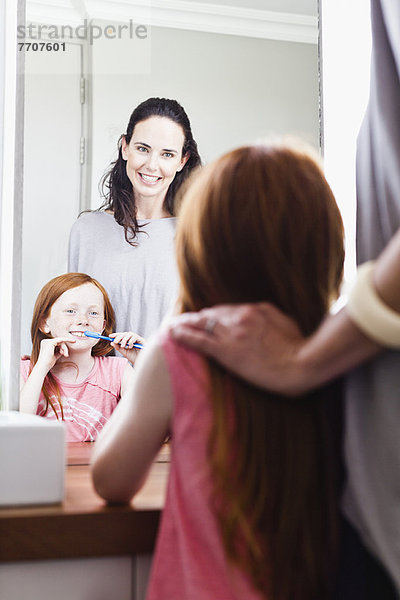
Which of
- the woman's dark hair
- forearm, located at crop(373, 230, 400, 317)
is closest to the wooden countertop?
forearm, located at crop(373, 230, 400, 317)

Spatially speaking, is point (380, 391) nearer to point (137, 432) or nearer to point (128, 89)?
point (137, 432)

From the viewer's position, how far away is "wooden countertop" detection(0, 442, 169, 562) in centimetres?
64

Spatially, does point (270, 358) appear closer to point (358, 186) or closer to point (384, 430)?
point (384, 430)

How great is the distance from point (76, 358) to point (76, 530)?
25.5 inches

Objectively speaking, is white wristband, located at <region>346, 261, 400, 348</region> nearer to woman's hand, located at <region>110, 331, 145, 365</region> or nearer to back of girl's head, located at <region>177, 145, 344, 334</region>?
back of girl's head, located at <region>177, 145, 344, 334</region>

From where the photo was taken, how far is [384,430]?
60 cm

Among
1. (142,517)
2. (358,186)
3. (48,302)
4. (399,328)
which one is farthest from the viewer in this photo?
(48,302)

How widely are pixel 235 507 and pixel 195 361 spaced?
15 centimetres

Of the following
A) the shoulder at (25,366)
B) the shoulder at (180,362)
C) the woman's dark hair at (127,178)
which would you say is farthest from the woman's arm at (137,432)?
the woman's dark hair at (127,178)

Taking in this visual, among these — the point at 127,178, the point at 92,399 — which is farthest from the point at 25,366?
the point at 127,178

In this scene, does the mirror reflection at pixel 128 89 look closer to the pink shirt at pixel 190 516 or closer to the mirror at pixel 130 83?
the mirror at pixel 130 83

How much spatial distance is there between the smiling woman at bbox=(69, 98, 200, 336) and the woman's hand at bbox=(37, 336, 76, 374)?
12cm

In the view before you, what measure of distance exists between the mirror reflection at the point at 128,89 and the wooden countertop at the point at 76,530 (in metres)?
0.61

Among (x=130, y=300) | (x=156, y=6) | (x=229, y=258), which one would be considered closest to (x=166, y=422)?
(x=229, y=258)
